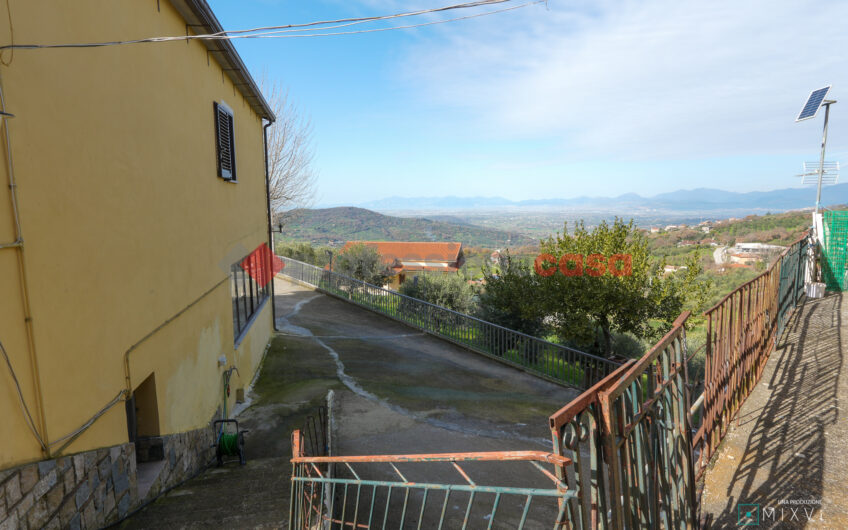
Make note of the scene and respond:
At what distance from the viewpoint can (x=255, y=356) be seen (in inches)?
414

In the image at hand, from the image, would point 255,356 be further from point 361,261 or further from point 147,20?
point 361,261

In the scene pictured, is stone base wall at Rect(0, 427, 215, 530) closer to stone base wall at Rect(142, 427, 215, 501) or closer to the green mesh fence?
stone base wall at Rect(142, 427, 215, 501)

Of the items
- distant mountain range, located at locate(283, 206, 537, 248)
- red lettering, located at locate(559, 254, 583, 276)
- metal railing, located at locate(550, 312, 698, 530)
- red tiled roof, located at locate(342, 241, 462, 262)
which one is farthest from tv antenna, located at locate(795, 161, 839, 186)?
distant mountain range, located at locate(283, 206, 537, 248)

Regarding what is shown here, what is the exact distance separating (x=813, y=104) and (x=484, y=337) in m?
11.6

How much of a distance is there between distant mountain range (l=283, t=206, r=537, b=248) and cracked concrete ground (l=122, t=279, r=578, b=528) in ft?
220

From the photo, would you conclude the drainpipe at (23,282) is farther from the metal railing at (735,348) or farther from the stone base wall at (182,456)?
the metal railing at (735,348)

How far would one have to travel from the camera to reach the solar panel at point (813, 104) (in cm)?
1232

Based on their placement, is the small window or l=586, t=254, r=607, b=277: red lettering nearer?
the small window

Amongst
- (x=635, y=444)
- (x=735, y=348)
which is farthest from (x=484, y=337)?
(x=635, y=444)

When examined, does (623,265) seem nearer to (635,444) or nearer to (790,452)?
(790,452)

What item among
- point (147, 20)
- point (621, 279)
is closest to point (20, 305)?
point (147, 20)

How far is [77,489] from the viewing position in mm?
3371

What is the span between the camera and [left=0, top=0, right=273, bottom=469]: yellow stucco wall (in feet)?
9.37

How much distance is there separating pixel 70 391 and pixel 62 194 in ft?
4.67
